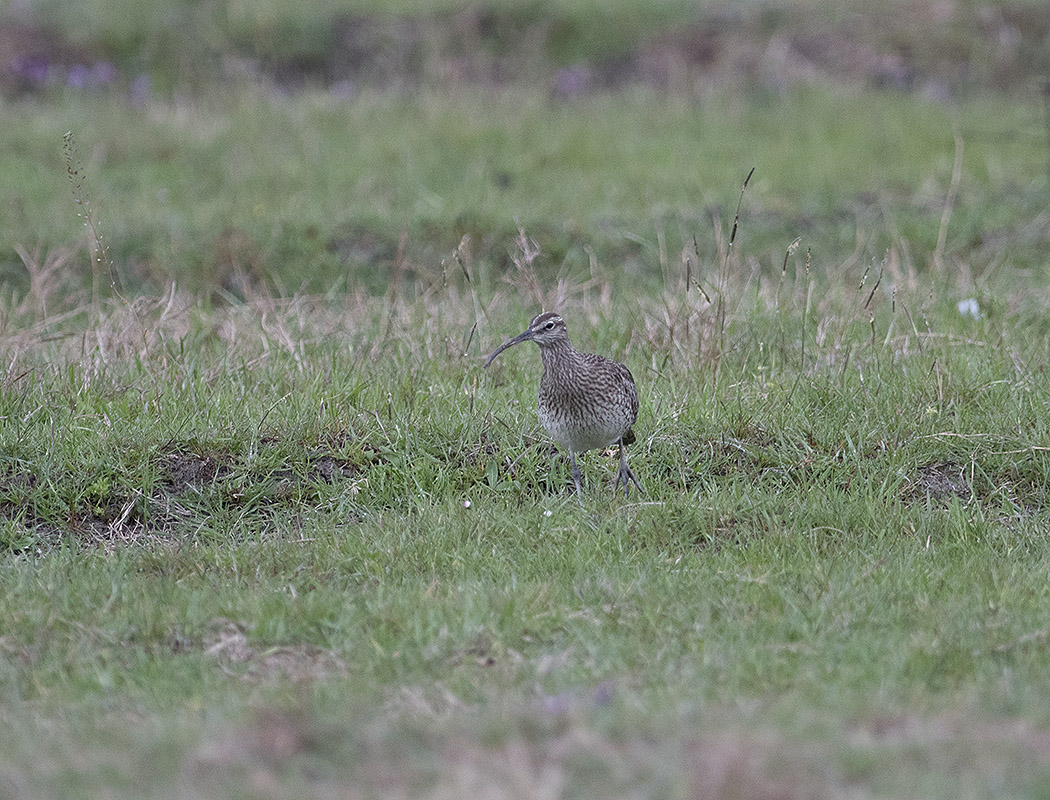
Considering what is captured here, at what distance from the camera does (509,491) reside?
6230 millimetres

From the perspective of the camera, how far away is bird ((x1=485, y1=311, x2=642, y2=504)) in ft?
19.5

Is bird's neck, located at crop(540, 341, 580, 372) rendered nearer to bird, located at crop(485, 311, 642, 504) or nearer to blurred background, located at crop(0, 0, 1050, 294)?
bird, located at crop(485, 311, 642, 504)

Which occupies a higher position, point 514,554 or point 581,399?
point 581,399

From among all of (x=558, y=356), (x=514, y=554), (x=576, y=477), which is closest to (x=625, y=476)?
(x=576, y=477)

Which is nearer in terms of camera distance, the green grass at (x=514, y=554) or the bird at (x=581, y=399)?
the green grass at (x=514, y=554)

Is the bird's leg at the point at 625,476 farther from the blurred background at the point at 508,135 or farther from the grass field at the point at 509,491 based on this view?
the blurred background at the point at 508,135

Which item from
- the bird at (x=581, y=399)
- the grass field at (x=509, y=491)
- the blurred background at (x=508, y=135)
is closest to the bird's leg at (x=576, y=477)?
the bird at (x=581, y=399)

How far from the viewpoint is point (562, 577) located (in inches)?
211

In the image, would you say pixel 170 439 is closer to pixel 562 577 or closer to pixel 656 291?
pixel 562 577

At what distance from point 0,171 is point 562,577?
8144 mm

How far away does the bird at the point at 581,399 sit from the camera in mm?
5949

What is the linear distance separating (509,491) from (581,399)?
62cm

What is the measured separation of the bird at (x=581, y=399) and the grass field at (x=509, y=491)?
0.25 m

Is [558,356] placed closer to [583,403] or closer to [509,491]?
[583,403]
